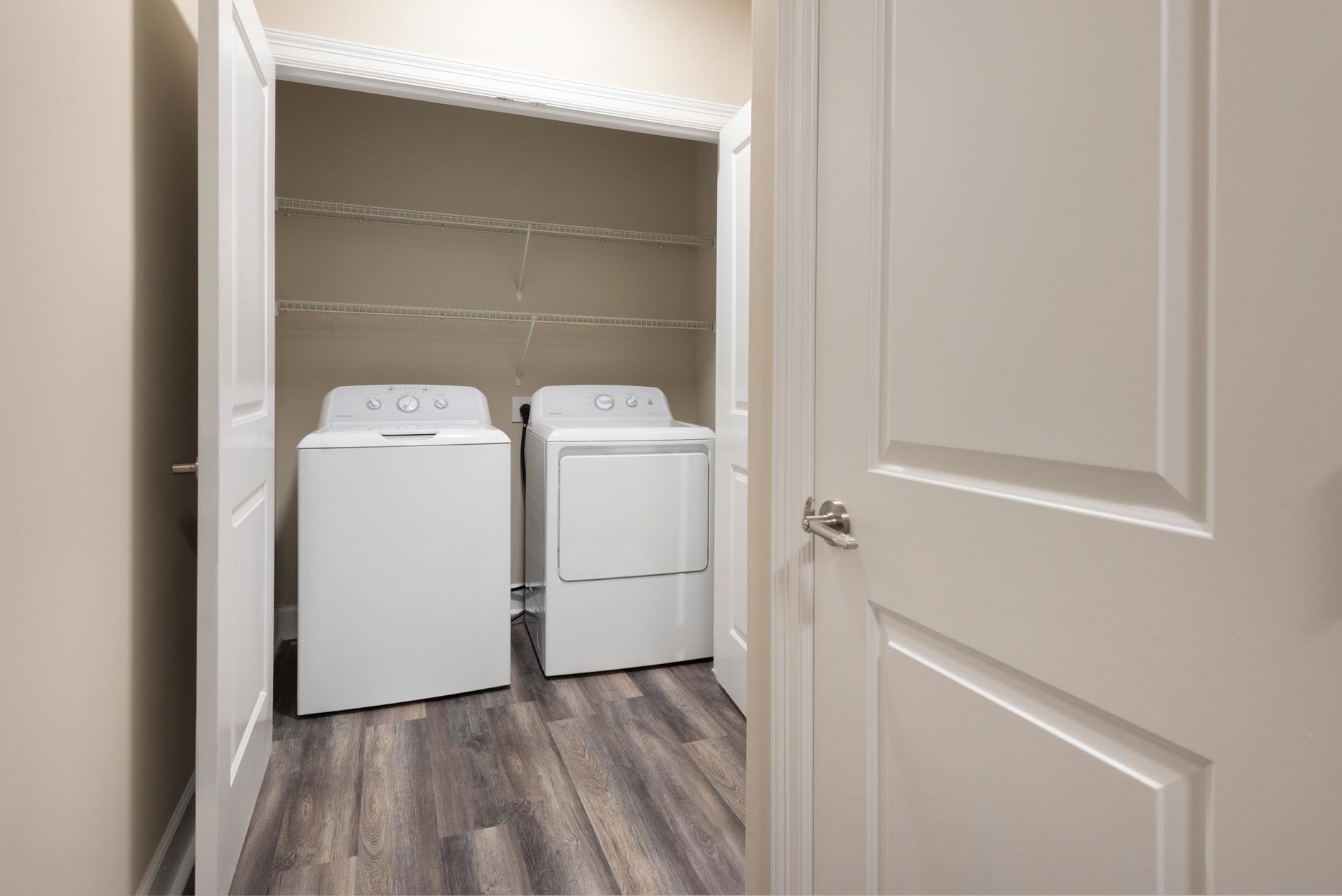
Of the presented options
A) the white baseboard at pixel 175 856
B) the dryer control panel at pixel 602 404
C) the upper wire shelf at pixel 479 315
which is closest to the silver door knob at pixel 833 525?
the white baseboard at pixel 175 856

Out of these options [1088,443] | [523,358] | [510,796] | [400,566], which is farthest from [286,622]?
[1088,443]

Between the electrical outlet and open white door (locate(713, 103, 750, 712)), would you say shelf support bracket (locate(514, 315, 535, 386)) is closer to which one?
the electrical outlet

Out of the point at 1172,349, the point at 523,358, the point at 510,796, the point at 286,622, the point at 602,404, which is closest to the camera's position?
the point at 1172,349

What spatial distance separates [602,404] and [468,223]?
0.91 m

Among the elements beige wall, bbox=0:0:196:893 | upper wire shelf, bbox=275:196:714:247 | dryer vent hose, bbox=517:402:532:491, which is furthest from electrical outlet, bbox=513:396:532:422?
beige wall, bbox=0:0:196:893

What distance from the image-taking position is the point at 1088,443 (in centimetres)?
64

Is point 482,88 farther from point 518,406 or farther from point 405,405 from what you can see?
point 518,406

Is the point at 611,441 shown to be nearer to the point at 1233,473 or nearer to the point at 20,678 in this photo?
the point at 20,678

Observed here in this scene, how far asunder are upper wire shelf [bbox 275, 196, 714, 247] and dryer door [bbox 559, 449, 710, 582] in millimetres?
1052

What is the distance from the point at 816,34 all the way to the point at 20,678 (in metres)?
1.32

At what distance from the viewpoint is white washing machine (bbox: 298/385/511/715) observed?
210 cm

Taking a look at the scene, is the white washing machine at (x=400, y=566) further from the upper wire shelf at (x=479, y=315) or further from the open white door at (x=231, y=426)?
the upper wire shelf at (x=479, y=315)

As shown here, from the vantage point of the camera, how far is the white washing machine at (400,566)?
210 cm

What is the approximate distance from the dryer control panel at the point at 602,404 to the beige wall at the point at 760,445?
68.2 inches
